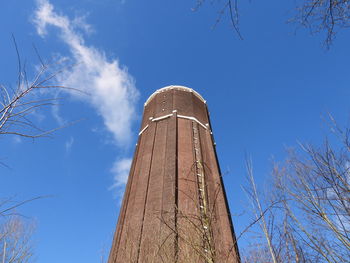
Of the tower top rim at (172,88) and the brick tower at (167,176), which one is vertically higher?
the tower top rim at (172,88)

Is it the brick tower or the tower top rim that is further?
the tower top rim

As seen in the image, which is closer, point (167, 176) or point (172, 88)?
point (167, 176)

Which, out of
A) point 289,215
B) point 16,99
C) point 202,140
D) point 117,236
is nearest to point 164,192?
point 117,236

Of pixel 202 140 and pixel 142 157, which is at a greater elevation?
pixel 202 140

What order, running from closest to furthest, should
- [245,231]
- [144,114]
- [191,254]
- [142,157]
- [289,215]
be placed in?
1. [245,231]
2. [191,254]
3. [289,215]
4. [142,157]
5. [144,114]

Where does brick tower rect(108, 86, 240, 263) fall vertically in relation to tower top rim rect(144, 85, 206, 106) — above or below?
below

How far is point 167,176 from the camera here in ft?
45.0

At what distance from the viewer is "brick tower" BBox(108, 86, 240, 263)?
416 inches

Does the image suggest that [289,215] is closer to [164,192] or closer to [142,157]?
[164,192]

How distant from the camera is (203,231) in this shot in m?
4.04

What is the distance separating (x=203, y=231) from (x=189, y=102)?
1638cm

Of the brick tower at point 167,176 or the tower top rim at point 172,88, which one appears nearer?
the brick tower at point 167,176

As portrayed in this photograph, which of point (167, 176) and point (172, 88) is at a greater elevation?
point (172, 88)

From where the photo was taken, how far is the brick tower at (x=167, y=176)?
34.7 feet
